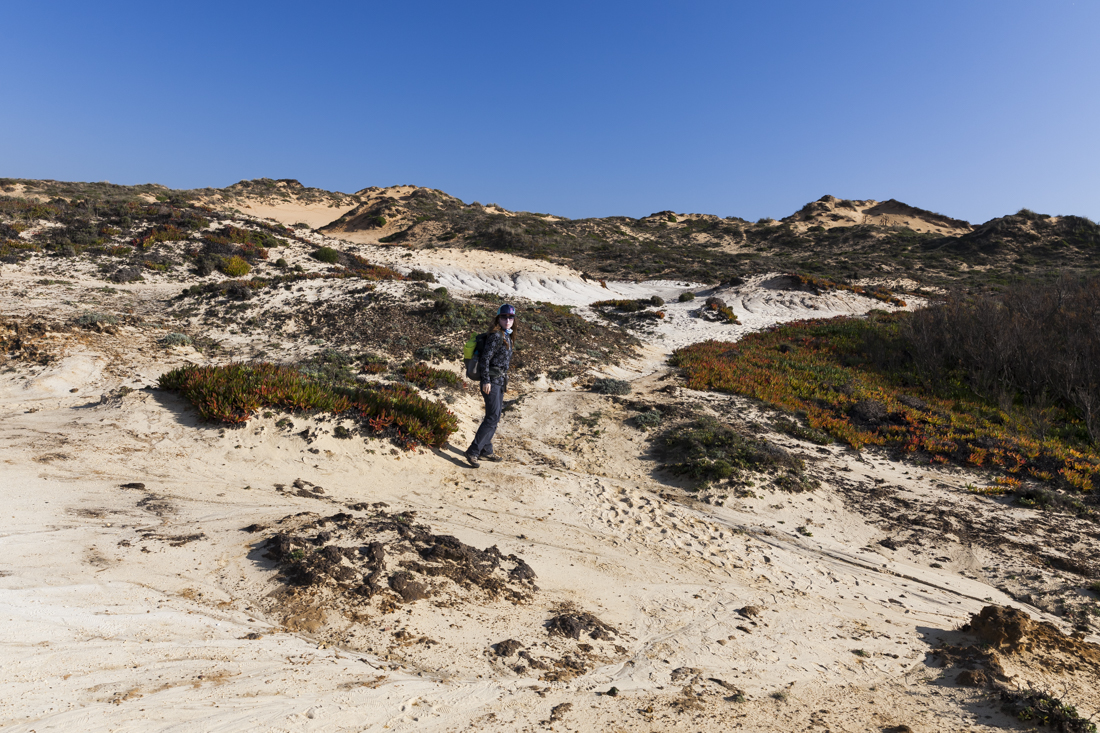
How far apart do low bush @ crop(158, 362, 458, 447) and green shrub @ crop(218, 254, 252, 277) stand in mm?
17472

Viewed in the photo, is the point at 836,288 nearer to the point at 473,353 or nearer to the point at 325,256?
the point at 325,256

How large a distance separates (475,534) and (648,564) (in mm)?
1974

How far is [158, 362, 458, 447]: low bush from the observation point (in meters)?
7.57

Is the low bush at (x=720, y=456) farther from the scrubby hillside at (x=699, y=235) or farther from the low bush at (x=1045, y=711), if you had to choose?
the scrubby hillside at (x=699, y=235)

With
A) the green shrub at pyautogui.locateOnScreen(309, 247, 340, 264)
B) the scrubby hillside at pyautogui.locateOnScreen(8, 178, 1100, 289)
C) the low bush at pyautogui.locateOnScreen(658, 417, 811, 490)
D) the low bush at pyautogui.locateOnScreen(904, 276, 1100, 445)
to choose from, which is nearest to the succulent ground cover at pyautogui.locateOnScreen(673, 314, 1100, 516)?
the low bush at pyautogui.locateOnScreen(904, 276, 1100, 445)

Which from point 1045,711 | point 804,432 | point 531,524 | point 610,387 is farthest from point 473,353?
point 804,432

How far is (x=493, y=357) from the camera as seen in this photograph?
24.9 feet

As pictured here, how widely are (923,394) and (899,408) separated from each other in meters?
3.81

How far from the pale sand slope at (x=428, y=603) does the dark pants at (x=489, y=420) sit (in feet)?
1.45

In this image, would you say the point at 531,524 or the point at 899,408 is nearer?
the point at 531,524

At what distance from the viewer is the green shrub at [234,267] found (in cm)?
2319

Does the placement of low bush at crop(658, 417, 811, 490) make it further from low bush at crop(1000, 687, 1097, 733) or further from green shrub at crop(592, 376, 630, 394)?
low bush at crop(1000, 687, 1097, 733)

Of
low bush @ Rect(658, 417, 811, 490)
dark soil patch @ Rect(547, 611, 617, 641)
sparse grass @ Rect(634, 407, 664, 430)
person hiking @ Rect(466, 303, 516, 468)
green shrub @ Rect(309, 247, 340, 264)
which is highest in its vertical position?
green shrub @ Rect(309, 247, 340, 264)

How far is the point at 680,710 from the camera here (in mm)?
3465
